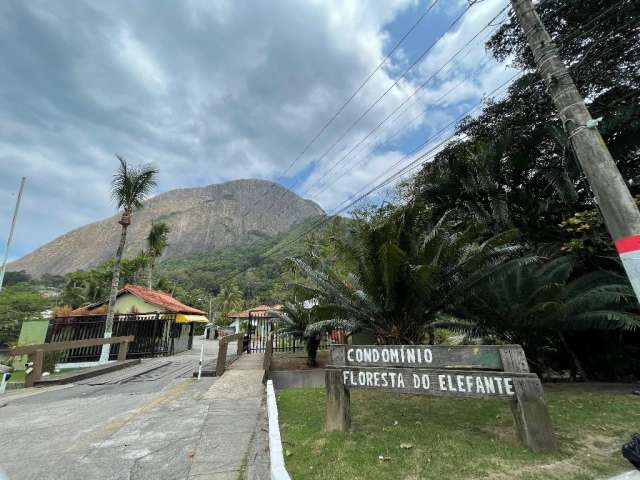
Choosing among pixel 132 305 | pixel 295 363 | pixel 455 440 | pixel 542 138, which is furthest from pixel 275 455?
pixel 132 305

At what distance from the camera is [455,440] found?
331cm

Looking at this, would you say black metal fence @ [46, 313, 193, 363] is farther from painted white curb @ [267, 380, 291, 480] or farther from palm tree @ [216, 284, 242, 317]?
palm tree @ [216, 284, 242, 317]

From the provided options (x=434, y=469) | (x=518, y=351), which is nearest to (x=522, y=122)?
(x=518, y=351)

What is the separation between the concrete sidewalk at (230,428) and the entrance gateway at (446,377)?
1098 mm

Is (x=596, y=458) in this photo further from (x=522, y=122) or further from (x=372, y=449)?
(x=522, y=122)

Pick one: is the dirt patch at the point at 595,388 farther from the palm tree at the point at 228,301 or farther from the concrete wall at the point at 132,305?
the palm tree at the point at 228,301

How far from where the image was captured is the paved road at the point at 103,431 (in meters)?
3.08

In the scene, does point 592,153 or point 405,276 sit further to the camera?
point 405,276

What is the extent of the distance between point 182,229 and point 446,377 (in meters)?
154

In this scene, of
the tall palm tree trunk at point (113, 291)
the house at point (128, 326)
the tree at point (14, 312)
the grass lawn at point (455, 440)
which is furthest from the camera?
the tree at point (14, 312)

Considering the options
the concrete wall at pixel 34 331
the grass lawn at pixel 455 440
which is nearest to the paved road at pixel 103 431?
the grass lawn at pixel 455 440

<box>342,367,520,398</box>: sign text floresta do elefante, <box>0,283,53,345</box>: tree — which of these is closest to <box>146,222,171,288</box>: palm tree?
<box>0,283,53,345</box>: tree

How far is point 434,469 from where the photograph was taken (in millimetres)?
2693

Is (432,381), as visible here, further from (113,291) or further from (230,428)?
(113,291)
